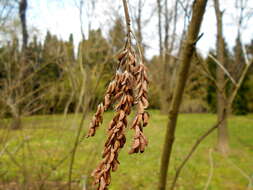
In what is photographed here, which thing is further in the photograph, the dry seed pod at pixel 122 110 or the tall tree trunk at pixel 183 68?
the tall tree trunk at pixel 183 68

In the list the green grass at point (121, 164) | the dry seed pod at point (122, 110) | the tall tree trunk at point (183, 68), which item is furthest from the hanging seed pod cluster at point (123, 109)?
the green grass at point (121, 164)

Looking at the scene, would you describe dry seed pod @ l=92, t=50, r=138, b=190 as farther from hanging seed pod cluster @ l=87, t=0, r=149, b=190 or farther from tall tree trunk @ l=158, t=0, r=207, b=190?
tall tree trunk @ l=158, t=0, r=207, b=190

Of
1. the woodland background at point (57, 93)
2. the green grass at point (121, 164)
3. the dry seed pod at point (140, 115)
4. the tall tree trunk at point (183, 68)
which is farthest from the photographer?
the green grass at point (121, 164)

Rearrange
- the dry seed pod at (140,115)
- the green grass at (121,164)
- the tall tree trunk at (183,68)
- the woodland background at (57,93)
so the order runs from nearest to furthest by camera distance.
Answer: the dry seed pod at (140,115)
the tall tree trunk at (183,68)
the woodland background at (57,93)
the green grass at (121,164)

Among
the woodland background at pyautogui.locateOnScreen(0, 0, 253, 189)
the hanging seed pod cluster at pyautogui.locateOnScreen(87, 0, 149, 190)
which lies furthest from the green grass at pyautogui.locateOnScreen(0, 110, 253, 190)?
the hanging seed pod cluster at pyautogui.locateOnScreen(87, 0, 149, 190)

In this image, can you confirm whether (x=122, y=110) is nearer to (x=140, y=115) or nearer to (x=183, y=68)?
(x=140, y=115)

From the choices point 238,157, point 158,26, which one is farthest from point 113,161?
point 158,26

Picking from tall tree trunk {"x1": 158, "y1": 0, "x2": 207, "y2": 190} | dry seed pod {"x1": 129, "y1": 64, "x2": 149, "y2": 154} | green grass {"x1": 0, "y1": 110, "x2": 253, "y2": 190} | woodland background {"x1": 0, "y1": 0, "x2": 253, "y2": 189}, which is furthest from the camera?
green grass {"x1": 0, "y1": 110, "x2": 253, "y2": 190}

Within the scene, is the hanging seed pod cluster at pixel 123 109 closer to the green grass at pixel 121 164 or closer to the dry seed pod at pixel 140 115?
the dry seed pod at pixel 140 115

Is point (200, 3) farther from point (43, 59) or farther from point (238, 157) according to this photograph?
point (238, 157)
